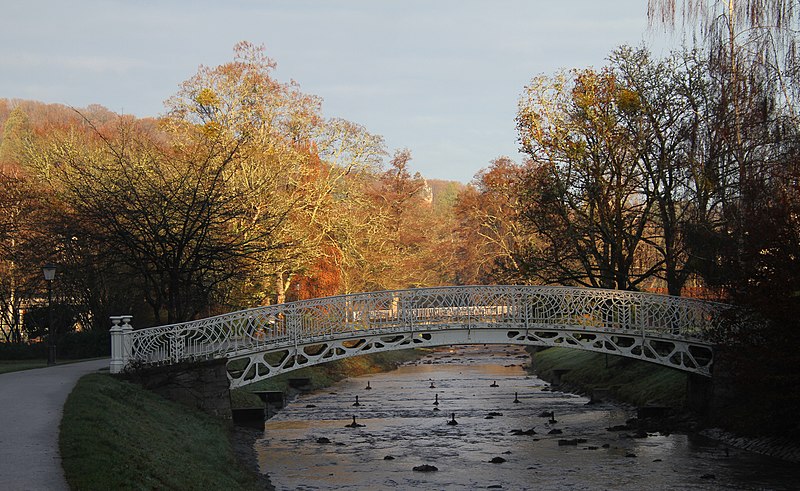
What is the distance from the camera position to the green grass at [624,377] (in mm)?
30234

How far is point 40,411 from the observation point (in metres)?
17.2

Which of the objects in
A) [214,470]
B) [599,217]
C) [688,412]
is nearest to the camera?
[214,470]

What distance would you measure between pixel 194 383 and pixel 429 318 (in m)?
6.98

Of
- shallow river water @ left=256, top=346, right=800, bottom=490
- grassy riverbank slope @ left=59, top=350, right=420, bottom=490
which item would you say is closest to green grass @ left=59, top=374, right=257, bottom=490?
grassy riverbank slope @ left=59, top=350, right=420, bottom=490

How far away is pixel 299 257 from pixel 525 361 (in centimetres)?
2427

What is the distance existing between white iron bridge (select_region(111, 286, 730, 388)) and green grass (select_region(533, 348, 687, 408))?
3.00m

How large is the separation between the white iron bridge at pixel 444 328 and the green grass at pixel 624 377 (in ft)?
9.85

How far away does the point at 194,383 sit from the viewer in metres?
24.6

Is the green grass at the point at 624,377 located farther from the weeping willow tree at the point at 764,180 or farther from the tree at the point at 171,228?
the tree at the point at 171,228

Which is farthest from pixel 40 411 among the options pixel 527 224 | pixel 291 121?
pixel 291 121

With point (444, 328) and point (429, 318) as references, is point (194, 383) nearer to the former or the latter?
point (429, 318)

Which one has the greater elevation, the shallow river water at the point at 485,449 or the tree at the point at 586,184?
the tree at the point at 586,184

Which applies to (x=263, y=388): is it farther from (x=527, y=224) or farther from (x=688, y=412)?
(x=688, y=412)

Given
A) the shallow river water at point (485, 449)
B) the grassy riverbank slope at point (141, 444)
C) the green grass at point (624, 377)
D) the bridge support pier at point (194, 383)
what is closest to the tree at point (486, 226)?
Answer: the green grass at point (624, 377)
